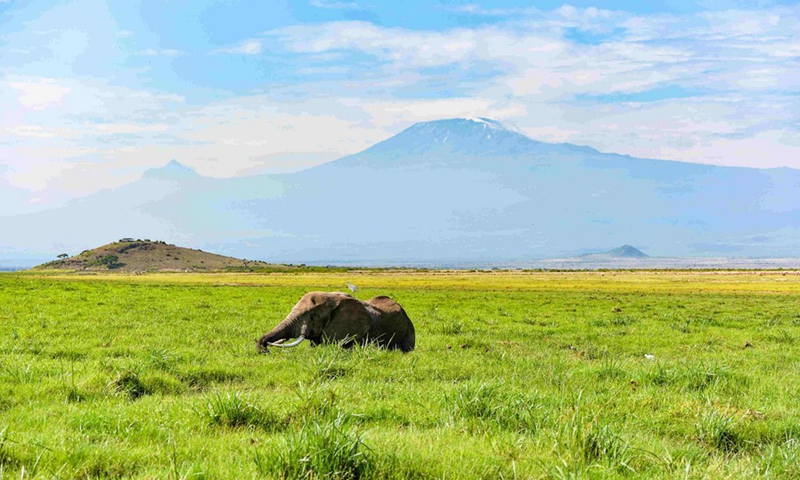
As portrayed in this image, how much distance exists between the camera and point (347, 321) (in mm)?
15016

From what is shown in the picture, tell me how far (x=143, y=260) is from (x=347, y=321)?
165 meters

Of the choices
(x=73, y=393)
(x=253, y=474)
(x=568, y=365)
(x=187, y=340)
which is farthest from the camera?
(x=187, y=340)

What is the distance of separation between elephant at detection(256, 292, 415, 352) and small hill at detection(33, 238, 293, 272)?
14847cm

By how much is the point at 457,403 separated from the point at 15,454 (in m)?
4.91

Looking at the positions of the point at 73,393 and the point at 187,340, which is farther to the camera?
the point at 187,340

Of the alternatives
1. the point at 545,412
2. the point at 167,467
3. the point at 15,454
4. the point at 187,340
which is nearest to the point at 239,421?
the point at 167,467

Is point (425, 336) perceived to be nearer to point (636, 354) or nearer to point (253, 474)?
point (636, 354)

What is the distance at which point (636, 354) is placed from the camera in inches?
671

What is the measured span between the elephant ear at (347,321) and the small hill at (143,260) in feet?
488

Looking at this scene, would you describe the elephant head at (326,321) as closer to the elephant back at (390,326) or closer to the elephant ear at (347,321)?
the elephant ear at (347,321)

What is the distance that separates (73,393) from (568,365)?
947cm

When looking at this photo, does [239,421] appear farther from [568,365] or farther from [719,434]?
[568,365]

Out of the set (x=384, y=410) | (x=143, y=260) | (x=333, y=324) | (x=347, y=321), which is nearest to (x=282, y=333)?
(x=333, y=324)

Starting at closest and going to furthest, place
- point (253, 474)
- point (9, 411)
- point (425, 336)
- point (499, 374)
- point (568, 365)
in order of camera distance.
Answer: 1. point (253, 474)
2. point (9, 411)
3. point (499, 374)
4. point (568, 365)
5. point (425, 336)
